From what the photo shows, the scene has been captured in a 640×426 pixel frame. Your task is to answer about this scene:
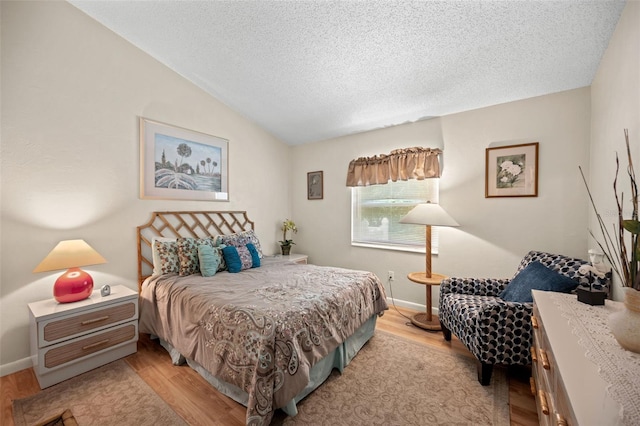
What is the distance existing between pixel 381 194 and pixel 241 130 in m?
2.27

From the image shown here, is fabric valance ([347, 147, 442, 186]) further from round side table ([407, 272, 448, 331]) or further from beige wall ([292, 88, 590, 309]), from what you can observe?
round side table ([407, 272, 448, 331])

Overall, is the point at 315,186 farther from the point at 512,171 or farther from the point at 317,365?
the point at 317,365

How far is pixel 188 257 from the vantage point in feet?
8.65

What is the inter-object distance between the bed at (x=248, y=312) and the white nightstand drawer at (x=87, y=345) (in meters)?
0.22

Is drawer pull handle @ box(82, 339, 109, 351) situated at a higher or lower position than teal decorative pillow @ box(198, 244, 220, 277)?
lower

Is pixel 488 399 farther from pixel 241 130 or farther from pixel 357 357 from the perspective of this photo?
pixel 241 130

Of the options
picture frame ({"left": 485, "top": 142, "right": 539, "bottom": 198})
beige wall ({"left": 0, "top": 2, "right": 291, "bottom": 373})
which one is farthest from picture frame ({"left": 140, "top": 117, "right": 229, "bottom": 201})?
picture frame ({"left": 485, "top": 142, "right": 539, "bottom": 198})

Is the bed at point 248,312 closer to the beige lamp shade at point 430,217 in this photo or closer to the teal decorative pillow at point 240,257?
the teal decorative pillow at point 240,257

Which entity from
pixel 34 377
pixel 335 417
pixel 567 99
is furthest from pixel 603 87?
pixel 34 377

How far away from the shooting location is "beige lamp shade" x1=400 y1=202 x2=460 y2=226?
2670 mm

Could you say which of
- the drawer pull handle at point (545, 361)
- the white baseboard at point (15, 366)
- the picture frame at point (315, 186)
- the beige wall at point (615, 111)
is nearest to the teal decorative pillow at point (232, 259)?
the white baseboard at point (15, 366)

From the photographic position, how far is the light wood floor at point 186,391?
162 centimetres

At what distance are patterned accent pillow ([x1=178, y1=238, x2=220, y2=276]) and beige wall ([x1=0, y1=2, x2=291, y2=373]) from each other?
53cm

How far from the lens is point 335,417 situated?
5.33 feet
